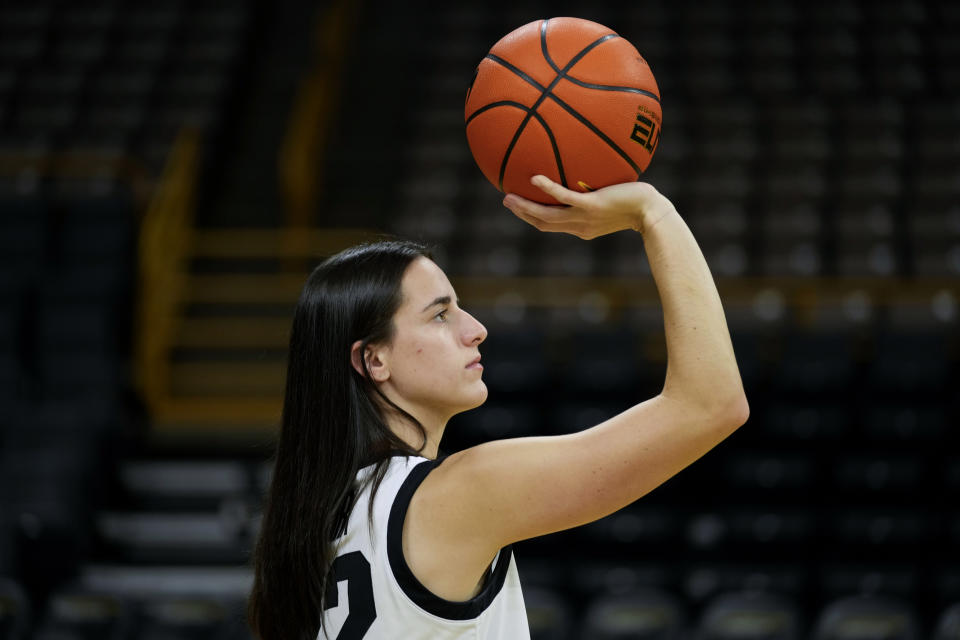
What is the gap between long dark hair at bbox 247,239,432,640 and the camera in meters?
1.42

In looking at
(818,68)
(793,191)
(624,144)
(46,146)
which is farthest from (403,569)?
(818,68)

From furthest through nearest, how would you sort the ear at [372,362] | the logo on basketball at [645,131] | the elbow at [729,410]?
the logo on basketball at [645,131]
the ear at [372,362]
the elbow at [729,410]

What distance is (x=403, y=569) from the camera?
1.34m

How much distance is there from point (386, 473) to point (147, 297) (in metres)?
5.45

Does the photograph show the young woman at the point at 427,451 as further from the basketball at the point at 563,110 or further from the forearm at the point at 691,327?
the basketball at the point at 563,110

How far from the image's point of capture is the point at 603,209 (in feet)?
4.54

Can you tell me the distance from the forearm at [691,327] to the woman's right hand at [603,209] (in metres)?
0.04

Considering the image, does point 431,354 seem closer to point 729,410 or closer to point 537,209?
point 537,209

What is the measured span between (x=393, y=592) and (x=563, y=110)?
2.37ft

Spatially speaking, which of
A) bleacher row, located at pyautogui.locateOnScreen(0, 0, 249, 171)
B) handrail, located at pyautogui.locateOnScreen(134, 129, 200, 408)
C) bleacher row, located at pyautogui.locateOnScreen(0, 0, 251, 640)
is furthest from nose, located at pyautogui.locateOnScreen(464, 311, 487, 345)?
bleacher row, located at pyautogui.locateOnScreen(0, 0, 249, 171)

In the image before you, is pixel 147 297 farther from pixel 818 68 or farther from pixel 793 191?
pixel 818 68

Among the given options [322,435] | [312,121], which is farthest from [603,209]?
[312,121]

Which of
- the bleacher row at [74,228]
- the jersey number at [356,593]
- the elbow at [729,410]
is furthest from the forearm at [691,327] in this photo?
the bleacher row at [74,228]

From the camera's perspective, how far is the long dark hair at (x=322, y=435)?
55.9 inches
